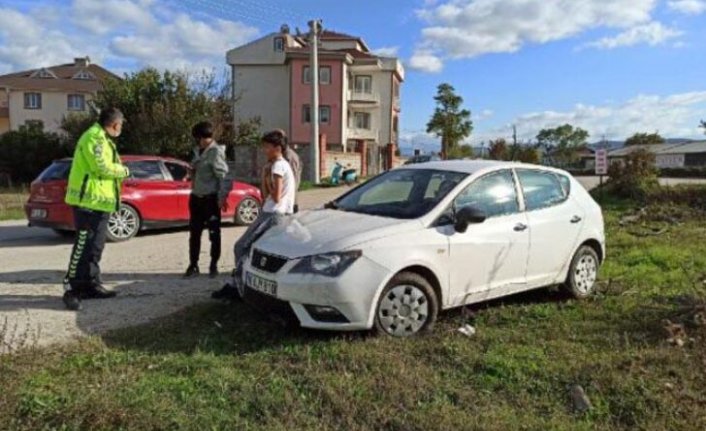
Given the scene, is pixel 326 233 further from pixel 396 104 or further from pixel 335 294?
pixel 396 104

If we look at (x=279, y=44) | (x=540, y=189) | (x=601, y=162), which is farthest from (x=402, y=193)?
(x=279, y=44)

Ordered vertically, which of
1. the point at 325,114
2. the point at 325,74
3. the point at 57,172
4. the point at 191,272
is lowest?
the point at 191,272

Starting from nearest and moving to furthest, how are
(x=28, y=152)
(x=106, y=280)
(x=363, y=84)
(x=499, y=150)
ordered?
1. (x=106, y=280)
2. (x=28, y=152)
3. (x=499, y=150)
4. (x=363, y=84)

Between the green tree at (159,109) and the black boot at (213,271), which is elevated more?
the green tree at (159,109)

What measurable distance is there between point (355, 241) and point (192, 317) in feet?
6.08

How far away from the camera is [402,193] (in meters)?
6.14

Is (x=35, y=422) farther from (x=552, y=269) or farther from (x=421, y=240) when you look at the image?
(x=552, y=269)

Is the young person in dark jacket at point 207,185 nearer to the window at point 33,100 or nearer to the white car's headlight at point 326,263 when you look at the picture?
the white car's headlight at point 326,263

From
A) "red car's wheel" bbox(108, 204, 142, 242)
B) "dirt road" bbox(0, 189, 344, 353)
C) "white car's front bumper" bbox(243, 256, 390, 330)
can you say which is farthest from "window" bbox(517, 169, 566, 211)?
"red car's wheel" bbox(108, 204, 142, 242)

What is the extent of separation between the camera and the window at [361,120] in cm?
5504

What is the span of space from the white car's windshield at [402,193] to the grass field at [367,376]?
1129 millimetres

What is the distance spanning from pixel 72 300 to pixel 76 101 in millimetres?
63071

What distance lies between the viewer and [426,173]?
6.23 m

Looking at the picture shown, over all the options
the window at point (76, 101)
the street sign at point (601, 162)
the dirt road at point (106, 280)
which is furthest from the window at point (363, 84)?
the dirt road at point (106, 280)
